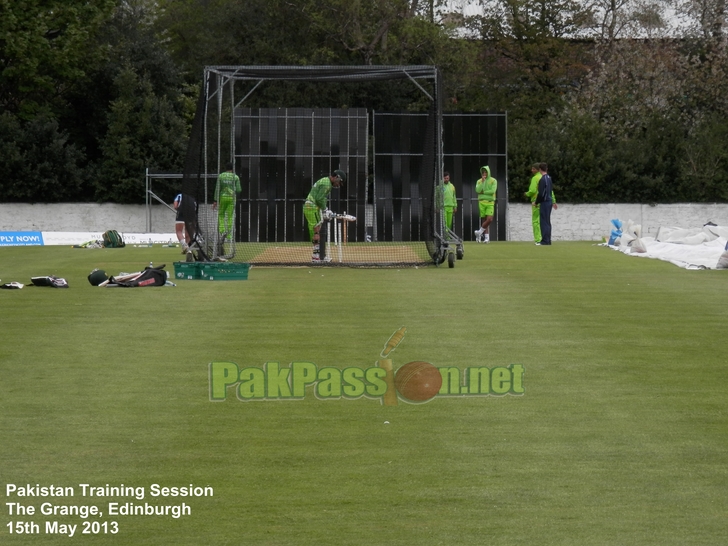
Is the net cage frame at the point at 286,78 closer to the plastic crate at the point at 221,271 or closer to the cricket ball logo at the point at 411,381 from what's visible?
the plastic crate at the point at 221,271

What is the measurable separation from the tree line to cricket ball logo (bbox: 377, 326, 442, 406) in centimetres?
3276

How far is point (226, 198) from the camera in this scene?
944 inches

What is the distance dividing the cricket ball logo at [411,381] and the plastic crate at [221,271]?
7760 mm

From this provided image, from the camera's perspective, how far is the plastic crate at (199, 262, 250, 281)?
60.6ft

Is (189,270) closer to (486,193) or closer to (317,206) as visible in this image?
(317,206)

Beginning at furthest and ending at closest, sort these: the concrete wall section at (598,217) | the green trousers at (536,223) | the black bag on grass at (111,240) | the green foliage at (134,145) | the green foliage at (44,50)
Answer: the concrete wall section at (598,217) → the green foliage at (134,145) → the green foliage at (44,50) → the green trousers at (536,223) → the black bag on grass at (111,240)

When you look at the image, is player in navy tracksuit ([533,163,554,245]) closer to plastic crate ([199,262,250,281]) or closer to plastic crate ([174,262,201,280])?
plastic crate ([199,262,250,281])

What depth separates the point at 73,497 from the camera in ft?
20.8

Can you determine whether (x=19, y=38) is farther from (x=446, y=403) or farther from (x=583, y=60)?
(x=446, y=403)

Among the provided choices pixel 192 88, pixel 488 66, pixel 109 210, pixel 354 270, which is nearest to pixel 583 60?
pixel 488 66

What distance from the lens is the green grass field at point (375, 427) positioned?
601 centimetres

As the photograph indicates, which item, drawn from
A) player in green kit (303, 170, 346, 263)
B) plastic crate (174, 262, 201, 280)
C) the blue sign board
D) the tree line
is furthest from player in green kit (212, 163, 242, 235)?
the tree line

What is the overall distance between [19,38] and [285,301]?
98.5 feet

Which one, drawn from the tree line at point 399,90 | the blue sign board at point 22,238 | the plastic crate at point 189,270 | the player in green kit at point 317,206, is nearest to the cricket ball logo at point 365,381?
the plastic crate at point 189,270
